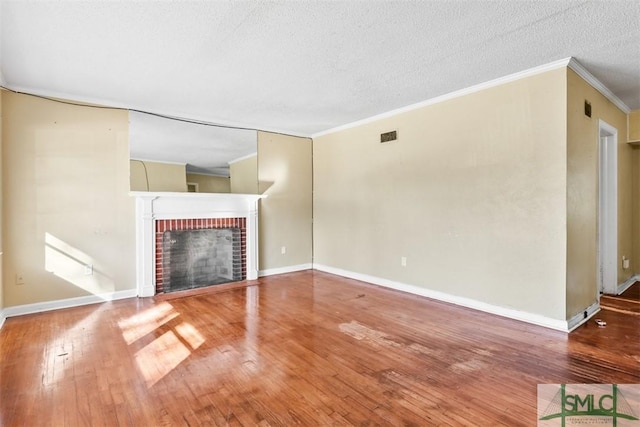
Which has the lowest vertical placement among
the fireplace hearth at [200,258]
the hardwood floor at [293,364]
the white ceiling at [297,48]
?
the hardwood floor at [293,364]

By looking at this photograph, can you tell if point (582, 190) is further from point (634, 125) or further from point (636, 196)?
point (636, 196)

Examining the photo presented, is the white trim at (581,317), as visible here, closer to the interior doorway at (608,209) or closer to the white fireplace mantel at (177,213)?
the interior doorway at (608,209)

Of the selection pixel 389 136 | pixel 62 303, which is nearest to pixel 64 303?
pixel 62 303

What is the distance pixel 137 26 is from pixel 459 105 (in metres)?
3.24

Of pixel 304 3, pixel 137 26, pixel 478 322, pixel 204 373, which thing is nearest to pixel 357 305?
pixel 478 322

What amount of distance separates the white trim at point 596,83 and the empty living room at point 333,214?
2.1 inches

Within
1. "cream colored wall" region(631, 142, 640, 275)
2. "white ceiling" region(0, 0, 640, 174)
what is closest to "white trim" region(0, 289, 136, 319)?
"white ceiling" region(0, 0, 640, 174)

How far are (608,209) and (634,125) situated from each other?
125cm

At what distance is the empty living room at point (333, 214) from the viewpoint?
2070mm

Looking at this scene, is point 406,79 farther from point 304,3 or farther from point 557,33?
point 304,3

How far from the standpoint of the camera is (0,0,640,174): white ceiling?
7.04 feet

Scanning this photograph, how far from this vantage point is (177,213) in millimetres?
4504

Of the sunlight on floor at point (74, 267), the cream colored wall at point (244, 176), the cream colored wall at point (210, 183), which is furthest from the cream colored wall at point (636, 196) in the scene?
the sunlight on floor at point (74, 267)

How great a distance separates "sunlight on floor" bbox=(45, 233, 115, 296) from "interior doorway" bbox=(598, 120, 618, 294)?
627 centimetres
